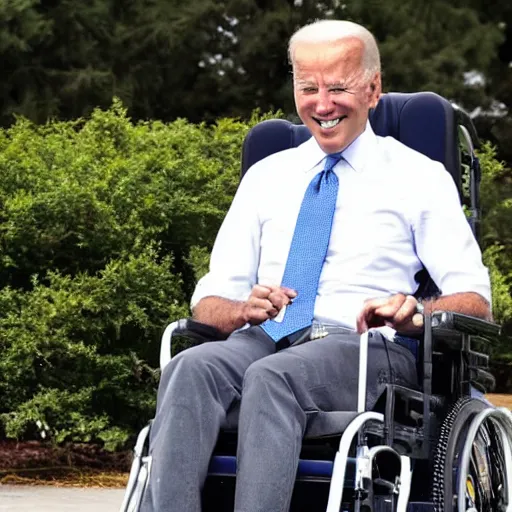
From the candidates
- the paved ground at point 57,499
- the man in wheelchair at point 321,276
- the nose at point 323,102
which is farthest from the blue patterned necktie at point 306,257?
the paved ground at point 57,499

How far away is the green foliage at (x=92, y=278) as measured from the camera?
7.29m

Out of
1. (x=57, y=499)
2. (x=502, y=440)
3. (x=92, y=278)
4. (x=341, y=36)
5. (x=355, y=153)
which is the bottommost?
(x=57, y=499)

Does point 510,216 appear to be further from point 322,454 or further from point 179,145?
point 322,454

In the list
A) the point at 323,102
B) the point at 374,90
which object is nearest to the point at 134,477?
the point at 323,102

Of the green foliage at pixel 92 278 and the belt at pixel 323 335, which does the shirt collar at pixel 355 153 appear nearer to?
the belt at pixel 323 335

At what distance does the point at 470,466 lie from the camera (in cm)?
414

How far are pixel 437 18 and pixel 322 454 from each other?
42.3 ft

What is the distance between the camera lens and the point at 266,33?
16500mm

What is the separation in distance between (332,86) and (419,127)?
21.7 inches

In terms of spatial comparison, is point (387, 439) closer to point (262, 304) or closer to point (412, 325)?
point (412, 325)

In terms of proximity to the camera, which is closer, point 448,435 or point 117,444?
point 448,435

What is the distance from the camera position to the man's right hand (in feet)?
13.1

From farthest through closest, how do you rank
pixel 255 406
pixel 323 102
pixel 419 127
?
1. pixel 419 127
2. pixel 323 102
3. pixel 255 406

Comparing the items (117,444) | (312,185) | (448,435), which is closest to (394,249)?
(312,185)
